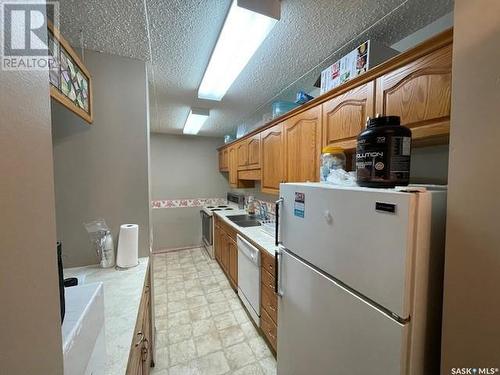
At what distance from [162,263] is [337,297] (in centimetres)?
328

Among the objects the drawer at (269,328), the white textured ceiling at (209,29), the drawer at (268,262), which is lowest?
the drawer at (269,328)

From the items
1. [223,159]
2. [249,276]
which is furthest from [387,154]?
[223,159]

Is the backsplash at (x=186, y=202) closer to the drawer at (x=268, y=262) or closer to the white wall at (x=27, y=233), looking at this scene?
the drawer at (x=268, y=262)

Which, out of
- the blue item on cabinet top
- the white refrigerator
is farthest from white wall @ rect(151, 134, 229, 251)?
the white refrigerator

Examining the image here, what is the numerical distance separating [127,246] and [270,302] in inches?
46.1

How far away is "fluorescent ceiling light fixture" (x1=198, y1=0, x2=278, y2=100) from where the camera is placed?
3.32 feet

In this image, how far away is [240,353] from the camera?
5.63 feet

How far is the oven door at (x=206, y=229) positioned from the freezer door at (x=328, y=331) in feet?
8.31

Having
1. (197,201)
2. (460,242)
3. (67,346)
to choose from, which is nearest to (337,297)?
(460,242)

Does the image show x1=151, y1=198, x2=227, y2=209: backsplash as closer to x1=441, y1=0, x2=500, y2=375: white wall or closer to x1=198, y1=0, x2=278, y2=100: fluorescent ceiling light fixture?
x1=198, y1=0, x2=278, y2=100: fluorescent ceiling light fixture

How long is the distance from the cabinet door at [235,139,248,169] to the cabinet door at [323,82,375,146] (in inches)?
62.1

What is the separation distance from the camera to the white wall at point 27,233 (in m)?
0.27

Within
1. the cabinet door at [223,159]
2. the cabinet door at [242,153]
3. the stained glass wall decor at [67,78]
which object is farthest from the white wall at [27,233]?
the cabinet door at [223,159]

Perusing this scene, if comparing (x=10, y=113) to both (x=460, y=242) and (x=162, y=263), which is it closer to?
(x=460, y=242)
